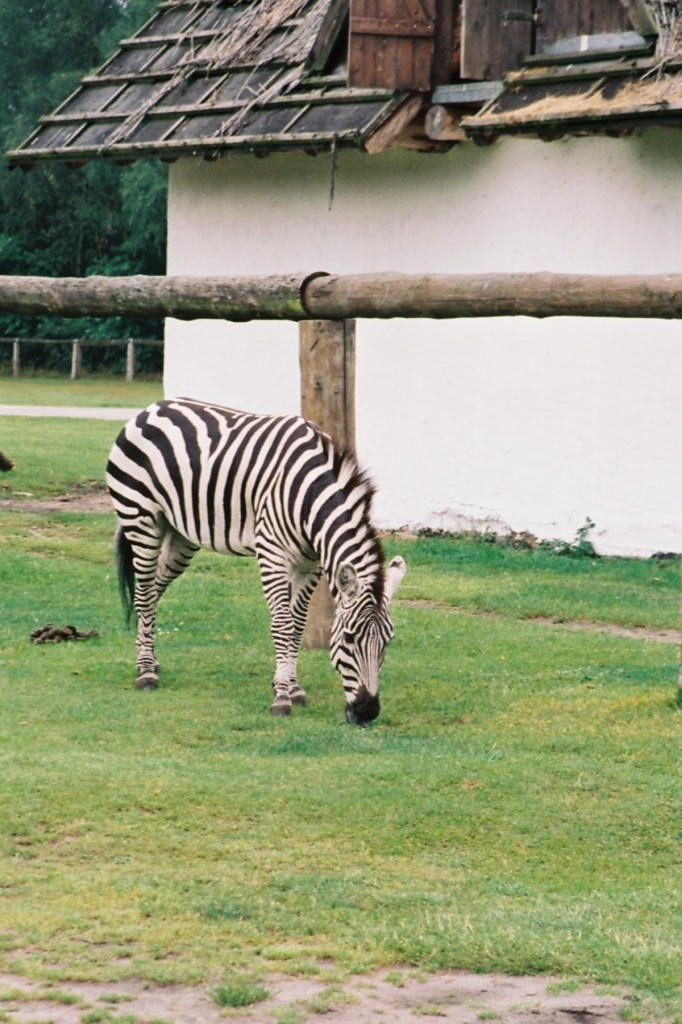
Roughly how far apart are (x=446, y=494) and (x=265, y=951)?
9.63 meters

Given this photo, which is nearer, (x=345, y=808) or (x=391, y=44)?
(x=345, y=808)

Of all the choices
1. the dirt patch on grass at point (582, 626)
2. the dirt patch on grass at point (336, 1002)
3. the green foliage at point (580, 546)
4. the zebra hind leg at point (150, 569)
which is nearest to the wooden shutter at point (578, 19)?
the green foliage at point (580, 546)

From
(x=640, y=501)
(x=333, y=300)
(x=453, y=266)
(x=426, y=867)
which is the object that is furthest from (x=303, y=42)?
(x=426, y=867)

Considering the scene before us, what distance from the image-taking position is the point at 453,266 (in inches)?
557

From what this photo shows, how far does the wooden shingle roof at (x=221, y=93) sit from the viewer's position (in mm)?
13969

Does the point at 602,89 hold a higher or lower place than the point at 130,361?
lower

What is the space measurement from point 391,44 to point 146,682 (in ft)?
22.0

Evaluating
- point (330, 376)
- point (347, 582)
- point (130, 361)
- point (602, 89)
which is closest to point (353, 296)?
point (330, 376)

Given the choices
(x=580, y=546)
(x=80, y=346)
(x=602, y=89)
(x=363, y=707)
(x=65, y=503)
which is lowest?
(x=363, y=707)

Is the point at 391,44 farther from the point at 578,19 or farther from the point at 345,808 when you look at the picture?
the point at 345,808

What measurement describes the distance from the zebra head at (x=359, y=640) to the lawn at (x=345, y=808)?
0.48ft

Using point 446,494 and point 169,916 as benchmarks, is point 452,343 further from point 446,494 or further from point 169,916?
point 169,916

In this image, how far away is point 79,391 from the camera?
37.5m

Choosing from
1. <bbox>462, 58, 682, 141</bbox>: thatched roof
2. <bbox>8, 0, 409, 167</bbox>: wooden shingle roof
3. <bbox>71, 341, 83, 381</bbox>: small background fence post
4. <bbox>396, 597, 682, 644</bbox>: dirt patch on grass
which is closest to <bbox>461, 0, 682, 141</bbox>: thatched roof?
<bbox>462, 58, 682, 141</bbox>: thatched roof
